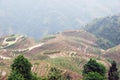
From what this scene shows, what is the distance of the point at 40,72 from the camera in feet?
243

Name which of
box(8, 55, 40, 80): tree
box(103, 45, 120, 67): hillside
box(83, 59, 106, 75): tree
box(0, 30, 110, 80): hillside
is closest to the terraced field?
box(0, 30, 110, 80): hillside

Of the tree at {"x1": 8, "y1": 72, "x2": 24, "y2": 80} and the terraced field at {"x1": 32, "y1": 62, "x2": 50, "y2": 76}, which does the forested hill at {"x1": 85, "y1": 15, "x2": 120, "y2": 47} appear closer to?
the terraced field at {"x1": 32, "y1": 62, "x2": 50, "y2": 76}

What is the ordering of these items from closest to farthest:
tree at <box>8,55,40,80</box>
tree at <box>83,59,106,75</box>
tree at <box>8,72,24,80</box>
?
tree at <box>8,72,24,80</box>, tree at <box>8,55,40,80</box>, tree at <box>83,59,106,75</box>

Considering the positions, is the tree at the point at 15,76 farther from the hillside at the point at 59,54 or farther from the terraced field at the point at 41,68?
the terraced field at the point at 41,68

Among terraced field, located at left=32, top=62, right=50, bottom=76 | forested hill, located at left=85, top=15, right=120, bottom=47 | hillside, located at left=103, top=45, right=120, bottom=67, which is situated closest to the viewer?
terraced field, located at left=32, top=62, right=50, bottom=76

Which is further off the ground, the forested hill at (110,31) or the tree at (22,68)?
the forested hill at (110,31)

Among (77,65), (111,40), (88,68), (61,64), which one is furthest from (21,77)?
(111,40)

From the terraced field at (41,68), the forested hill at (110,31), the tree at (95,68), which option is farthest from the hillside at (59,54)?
the tree at (95,68)

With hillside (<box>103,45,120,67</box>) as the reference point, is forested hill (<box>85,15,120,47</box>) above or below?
above

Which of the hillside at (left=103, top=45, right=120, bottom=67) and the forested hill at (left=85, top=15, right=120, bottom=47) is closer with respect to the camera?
the hillside at (left=103, top=45, right=120, bottom=67)

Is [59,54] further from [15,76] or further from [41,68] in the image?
[15,76]

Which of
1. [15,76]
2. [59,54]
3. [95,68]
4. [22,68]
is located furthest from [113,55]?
[15,76]

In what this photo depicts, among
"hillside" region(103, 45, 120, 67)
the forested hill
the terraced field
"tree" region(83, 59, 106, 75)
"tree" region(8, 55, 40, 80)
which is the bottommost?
"hillside" region(103, 45, 120, 67)

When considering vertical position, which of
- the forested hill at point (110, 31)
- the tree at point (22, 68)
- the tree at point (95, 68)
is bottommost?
the tree at point (95, 68)
